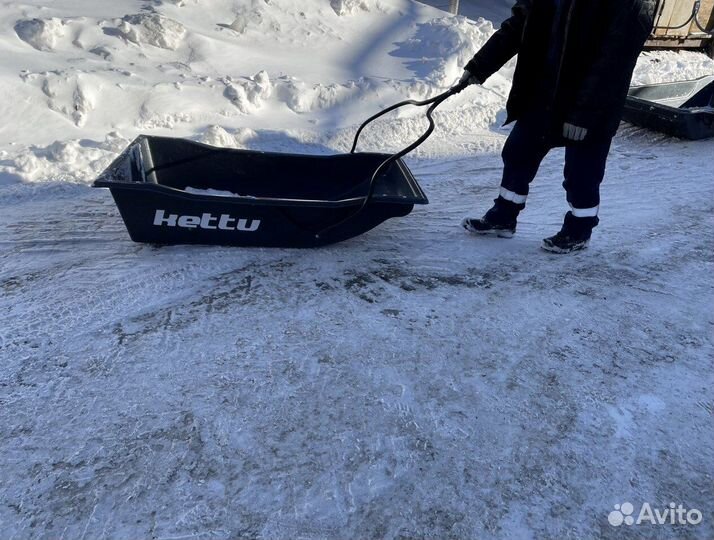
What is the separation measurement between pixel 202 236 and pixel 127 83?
2.46 metres

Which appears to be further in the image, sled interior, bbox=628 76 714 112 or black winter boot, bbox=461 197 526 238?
sled interior, bbox=628 76 714 112

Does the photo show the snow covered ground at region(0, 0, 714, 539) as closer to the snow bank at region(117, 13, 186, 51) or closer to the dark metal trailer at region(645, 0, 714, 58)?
the snow bank at region(117, 13, 186, 51)

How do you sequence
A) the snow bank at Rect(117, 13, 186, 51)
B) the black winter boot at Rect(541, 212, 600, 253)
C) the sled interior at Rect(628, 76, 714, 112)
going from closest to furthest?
the black winter boot at Rect(541, 212, 600, 253) → the snow bank at Rect(117, 13, 186, 51) → the sled interior at Rect(628, 76, 714, 112)

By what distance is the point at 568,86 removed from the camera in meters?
2.80

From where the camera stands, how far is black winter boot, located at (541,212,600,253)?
10.6 feet

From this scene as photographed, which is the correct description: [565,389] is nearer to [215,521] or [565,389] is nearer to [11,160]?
[215,521]

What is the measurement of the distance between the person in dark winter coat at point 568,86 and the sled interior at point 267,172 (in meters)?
0.72

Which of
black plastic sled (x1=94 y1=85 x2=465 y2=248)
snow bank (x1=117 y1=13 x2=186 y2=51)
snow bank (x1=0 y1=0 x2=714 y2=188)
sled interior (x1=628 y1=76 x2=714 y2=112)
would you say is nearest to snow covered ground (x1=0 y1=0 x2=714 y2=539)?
snow bank (x1=0 y1=0 x2=714 y2=188)

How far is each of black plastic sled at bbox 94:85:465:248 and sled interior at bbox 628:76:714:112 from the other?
5.03m

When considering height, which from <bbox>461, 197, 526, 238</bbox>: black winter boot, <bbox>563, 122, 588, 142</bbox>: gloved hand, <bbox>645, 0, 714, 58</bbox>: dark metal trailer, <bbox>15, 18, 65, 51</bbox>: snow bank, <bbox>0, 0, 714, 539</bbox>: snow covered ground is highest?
<bbox>645, 0, 714, 58</bbox>: dark metal trailer

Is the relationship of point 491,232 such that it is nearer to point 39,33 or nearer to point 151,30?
point 151,30

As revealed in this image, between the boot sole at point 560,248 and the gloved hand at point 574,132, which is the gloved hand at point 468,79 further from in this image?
the boot sole at point 560,248

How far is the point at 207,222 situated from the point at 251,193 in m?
0.77

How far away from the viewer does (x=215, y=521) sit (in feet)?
5.29
